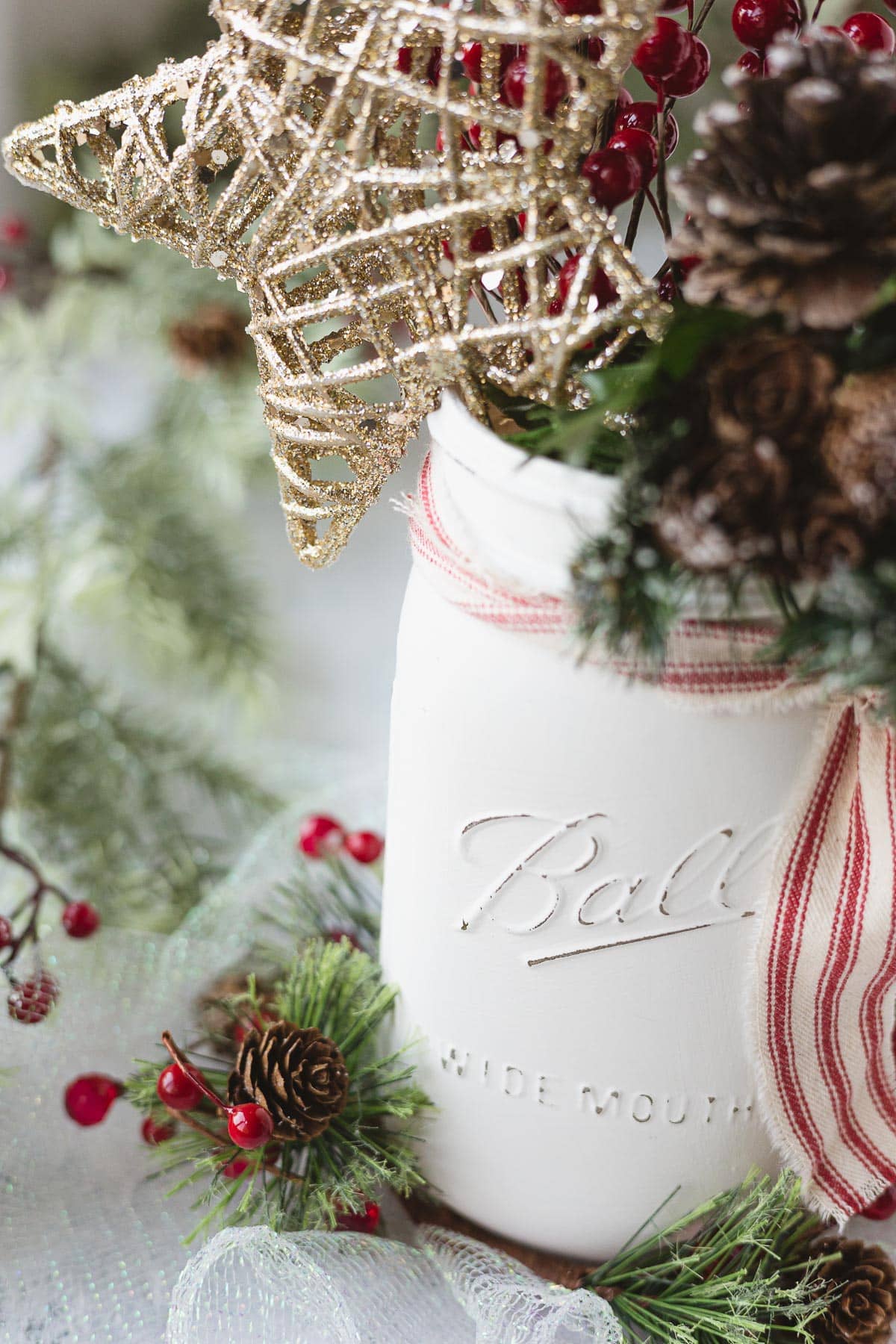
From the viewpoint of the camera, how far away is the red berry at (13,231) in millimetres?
861

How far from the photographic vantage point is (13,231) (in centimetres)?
86

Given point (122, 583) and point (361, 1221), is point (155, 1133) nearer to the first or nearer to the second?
point (361, 1221)

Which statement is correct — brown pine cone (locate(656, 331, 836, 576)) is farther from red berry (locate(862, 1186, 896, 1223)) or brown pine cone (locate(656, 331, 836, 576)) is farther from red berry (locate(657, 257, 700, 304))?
red berry (locate(862, 1186, 896, 1223))

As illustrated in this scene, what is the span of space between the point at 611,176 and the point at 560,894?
227mm

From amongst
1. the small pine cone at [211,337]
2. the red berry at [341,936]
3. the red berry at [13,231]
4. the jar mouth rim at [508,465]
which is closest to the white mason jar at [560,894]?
the jar mouth rim at [508,465]

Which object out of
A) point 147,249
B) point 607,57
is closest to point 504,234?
point 607,57

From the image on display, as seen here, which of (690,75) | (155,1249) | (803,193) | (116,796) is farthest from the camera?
(116,796)

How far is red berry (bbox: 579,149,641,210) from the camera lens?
363 millimetres

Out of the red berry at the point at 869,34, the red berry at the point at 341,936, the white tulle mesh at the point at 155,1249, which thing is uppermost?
the red berry at the point at 869,34

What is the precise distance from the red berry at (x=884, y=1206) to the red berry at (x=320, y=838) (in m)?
0.31

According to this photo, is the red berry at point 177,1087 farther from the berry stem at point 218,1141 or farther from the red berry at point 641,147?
the red berry at point 641,147

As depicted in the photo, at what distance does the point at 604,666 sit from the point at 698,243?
0.12 metres

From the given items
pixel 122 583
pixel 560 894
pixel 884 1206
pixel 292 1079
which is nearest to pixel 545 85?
pixel 560 894

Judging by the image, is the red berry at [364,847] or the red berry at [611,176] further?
the red berry at [364,847]
